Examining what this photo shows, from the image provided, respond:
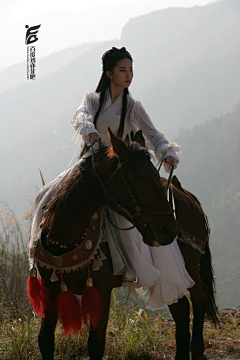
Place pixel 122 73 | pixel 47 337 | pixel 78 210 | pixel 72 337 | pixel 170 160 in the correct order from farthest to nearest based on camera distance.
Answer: pixel 72 337
pixel 122 73
pixel 170 160
pixel 47 337
pixel 78 210

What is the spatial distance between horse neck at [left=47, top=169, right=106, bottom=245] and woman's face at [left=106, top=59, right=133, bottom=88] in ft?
3.20

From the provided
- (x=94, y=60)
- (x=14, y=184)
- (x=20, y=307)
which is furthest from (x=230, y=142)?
(x=20, y=307)

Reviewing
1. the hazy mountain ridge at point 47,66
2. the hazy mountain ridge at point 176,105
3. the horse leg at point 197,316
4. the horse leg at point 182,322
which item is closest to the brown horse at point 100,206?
the horse leg at point 182,322

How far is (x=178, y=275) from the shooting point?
3025mm

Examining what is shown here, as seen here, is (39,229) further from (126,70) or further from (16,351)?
(16,351)

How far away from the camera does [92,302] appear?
2.45 m

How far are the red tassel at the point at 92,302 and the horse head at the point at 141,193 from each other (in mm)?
547

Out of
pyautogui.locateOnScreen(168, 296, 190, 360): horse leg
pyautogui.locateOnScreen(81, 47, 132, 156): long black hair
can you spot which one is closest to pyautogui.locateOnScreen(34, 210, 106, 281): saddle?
pyautogui.locateOnScreen(81, 47, 132, 156): long black hair

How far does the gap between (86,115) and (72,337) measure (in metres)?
2.44

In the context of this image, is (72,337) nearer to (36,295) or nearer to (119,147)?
(36,295)

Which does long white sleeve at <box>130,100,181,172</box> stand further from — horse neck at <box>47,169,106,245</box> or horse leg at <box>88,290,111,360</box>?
horse leg at <box>88,290,111,360</box>

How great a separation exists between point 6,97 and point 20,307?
73012 mm

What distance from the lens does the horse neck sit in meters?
2.34

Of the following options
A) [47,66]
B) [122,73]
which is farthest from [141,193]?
[47,66]
